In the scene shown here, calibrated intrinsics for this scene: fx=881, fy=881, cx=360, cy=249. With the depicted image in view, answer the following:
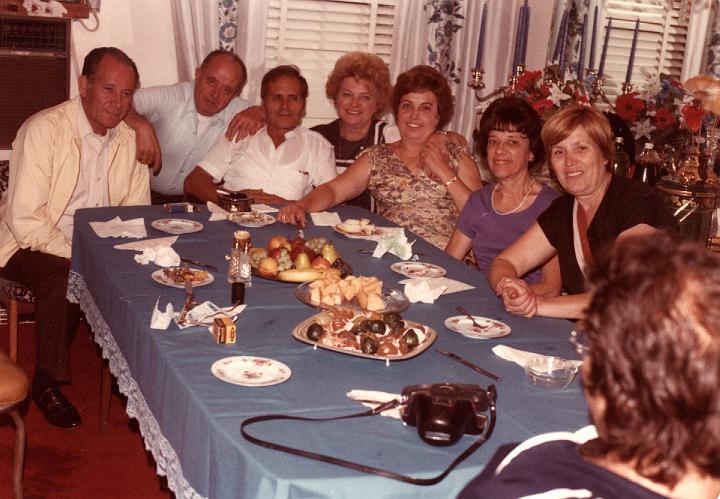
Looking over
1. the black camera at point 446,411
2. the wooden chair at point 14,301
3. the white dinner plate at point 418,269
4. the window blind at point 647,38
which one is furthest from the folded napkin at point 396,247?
the window blind at point 647,38

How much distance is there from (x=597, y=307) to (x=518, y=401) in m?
0.93

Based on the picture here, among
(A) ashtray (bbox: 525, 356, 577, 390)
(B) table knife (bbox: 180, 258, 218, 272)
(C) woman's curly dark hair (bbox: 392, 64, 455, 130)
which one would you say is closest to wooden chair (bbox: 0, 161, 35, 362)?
(B) table knife (bbox: 180, 258, 218, 272)

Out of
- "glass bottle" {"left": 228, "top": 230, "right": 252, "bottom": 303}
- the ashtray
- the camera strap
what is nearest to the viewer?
the camera strap

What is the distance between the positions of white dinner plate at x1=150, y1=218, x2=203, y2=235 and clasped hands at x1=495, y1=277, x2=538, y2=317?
4.17 ft

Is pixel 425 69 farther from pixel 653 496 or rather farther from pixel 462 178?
pixel 653 496

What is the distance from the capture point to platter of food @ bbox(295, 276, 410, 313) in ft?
8.05

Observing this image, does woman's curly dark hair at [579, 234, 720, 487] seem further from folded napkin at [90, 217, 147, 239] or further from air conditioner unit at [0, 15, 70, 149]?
air conditioner unit at [0, 15, 70, 149]

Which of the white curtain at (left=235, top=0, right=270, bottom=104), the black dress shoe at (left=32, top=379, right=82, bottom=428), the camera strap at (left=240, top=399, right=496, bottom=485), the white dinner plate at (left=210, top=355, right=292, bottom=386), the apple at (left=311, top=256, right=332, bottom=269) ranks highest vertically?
the white curtain at (left=235, top=0, right=270, bottom=104)

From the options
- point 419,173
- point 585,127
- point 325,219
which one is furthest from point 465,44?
point 585,127

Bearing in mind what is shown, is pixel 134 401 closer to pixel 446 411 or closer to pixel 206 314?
pixel 206 314

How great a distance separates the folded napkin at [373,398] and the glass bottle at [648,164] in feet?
7.77

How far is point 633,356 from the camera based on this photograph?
100 cm

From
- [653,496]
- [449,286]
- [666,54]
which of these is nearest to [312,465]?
[653,496]

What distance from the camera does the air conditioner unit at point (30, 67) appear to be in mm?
4250
